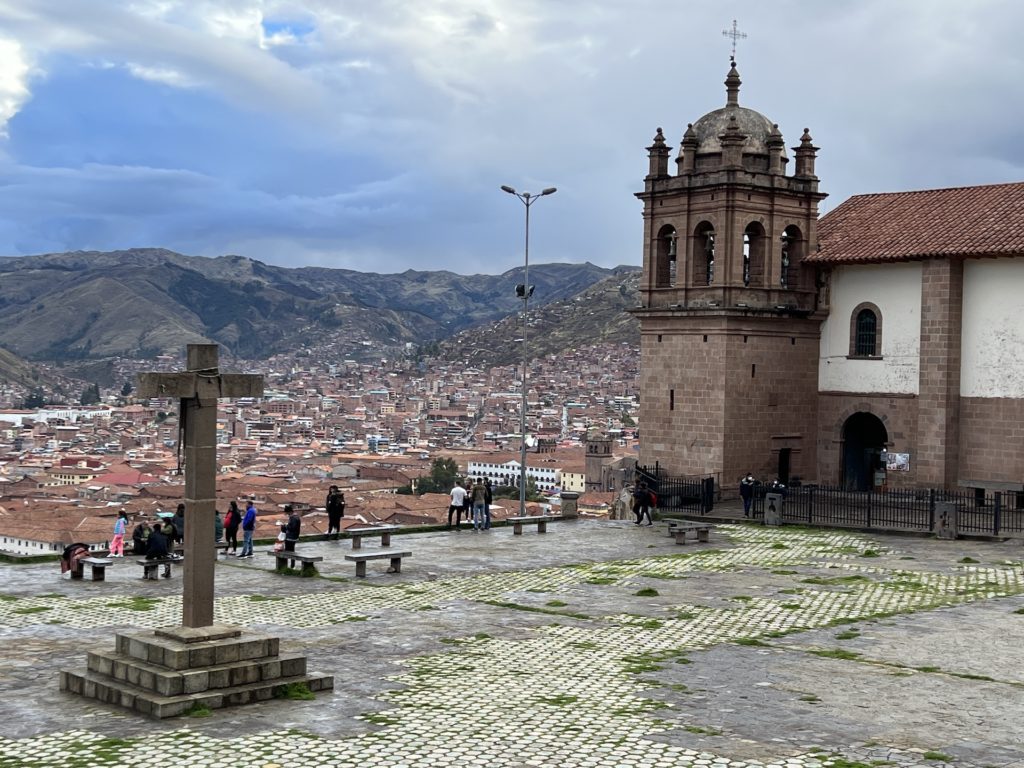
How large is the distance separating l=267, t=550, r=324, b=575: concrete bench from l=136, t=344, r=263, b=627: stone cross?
23.5 ft

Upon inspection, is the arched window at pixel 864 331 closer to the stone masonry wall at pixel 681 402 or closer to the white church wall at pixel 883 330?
the white church wall at pixel 883 330

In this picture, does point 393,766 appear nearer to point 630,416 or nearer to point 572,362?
point 630,416

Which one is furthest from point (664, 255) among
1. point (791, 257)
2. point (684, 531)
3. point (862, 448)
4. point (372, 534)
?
point (372, 534)

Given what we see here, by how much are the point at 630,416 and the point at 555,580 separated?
464 feet

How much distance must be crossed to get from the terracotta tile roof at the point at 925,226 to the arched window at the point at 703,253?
244 centimetres

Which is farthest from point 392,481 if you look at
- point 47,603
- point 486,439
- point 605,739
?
point 605,739

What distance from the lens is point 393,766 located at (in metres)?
8.74

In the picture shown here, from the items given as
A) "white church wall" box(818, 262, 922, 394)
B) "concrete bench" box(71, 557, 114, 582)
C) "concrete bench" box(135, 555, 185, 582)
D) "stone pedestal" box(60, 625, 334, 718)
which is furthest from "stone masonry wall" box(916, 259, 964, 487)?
"stone pedestal" box(60, 625, 334, 718)

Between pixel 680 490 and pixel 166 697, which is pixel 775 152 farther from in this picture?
pixel 166 697

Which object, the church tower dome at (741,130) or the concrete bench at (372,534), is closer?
the concrete bench at (372,534)

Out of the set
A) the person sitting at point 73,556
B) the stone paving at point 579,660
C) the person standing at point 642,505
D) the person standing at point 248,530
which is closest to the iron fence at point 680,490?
the person standing at point 642,505

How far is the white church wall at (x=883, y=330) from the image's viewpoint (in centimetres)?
3012

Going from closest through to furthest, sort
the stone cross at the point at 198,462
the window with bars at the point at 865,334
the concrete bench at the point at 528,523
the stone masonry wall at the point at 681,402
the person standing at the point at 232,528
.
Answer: the stone cross at the point at 198,462
the person standing at the point at 232,528
the concrete bench at the point at 528,523
the stone masonry wall at the point at 681,402
the window with bars at the point at 865,334

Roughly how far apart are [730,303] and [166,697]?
22.4 meters
